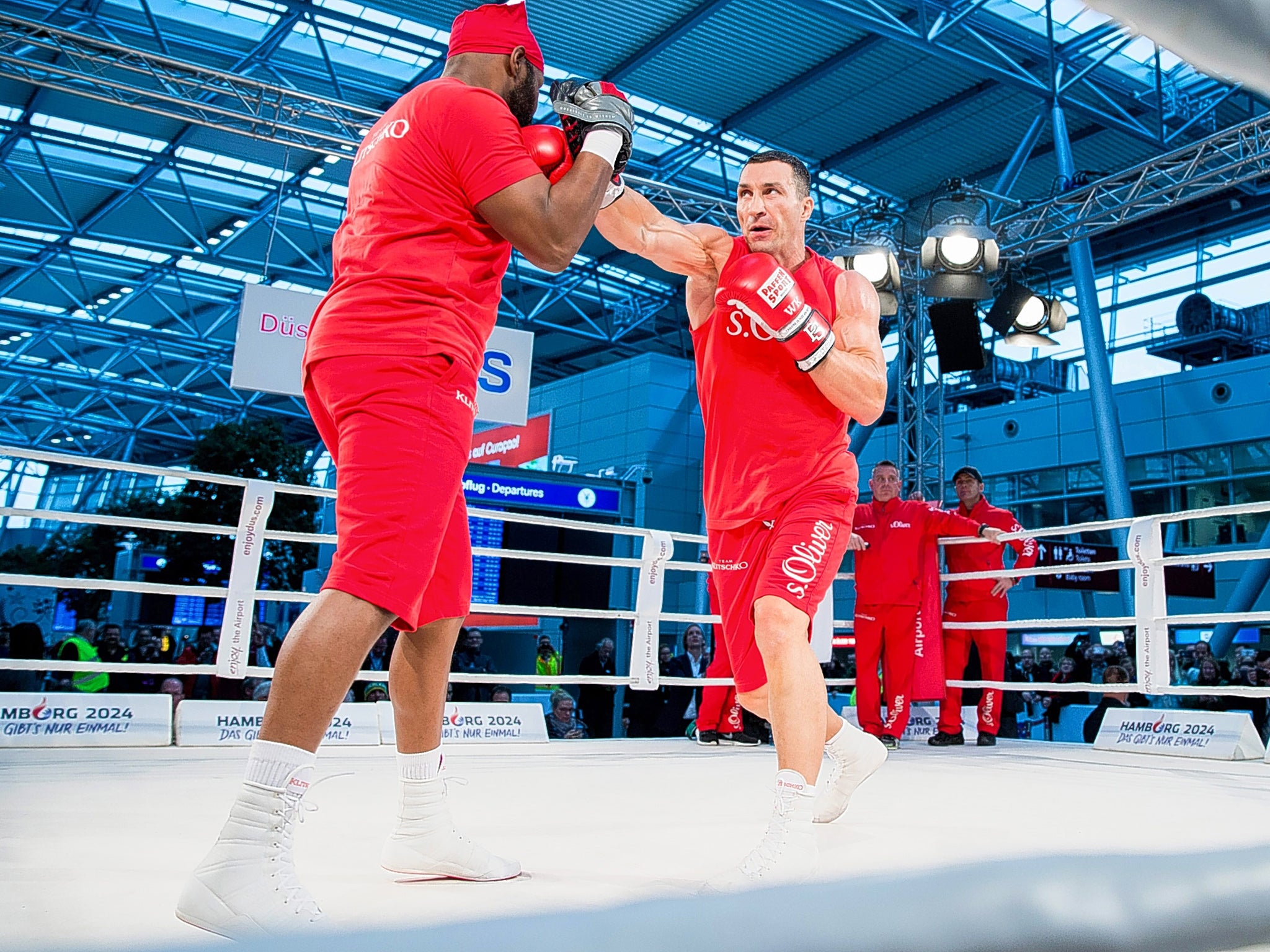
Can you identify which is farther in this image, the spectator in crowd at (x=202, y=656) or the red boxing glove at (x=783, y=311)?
the spectator in crowd at (x=202, y=656)

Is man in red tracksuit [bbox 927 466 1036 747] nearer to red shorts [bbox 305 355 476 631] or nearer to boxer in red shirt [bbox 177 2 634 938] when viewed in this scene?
boxer in red shirt [bbox 177 2 634 938]

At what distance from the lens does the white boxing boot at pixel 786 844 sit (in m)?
1.70

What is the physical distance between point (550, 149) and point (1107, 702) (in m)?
5.89

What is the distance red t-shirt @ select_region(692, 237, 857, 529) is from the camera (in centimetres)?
227

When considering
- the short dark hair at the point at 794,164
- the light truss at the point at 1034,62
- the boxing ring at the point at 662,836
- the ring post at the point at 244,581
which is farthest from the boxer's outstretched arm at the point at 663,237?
the light truss at the point at 1034,62

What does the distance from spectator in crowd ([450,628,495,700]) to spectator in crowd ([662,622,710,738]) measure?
1.35 metres

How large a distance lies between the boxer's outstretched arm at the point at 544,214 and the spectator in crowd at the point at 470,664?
536 cm

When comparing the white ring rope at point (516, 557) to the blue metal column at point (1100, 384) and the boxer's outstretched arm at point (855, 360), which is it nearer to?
the boxer's outstretched arm at point (855, 360)

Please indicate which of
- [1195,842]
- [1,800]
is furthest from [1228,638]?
[1,800]

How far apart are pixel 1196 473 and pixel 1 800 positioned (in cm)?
1679

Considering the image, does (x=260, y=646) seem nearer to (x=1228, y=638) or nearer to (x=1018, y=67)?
(x=1018, y=67)

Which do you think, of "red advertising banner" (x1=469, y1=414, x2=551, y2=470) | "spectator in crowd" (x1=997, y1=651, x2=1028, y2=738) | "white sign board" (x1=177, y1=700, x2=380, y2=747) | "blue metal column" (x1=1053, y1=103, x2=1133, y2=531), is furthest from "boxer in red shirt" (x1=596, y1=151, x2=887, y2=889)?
"red advertising banner" (x1=469, y1=414, x2=551, y2=470)

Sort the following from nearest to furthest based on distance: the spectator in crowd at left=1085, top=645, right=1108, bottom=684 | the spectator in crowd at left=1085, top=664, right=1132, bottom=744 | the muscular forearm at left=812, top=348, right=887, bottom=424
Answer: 1. the muscular forearm at left=812, top=348, right=887, bottom=424
2. the spectator in crowd at left=1085, top=664, right=1132, bottom=744
3. the spectator in crowd at left=1085, top=645, right=1108, bottom=684

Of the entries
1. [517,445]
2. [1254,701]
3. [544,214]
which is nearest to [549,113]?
[517,445]
